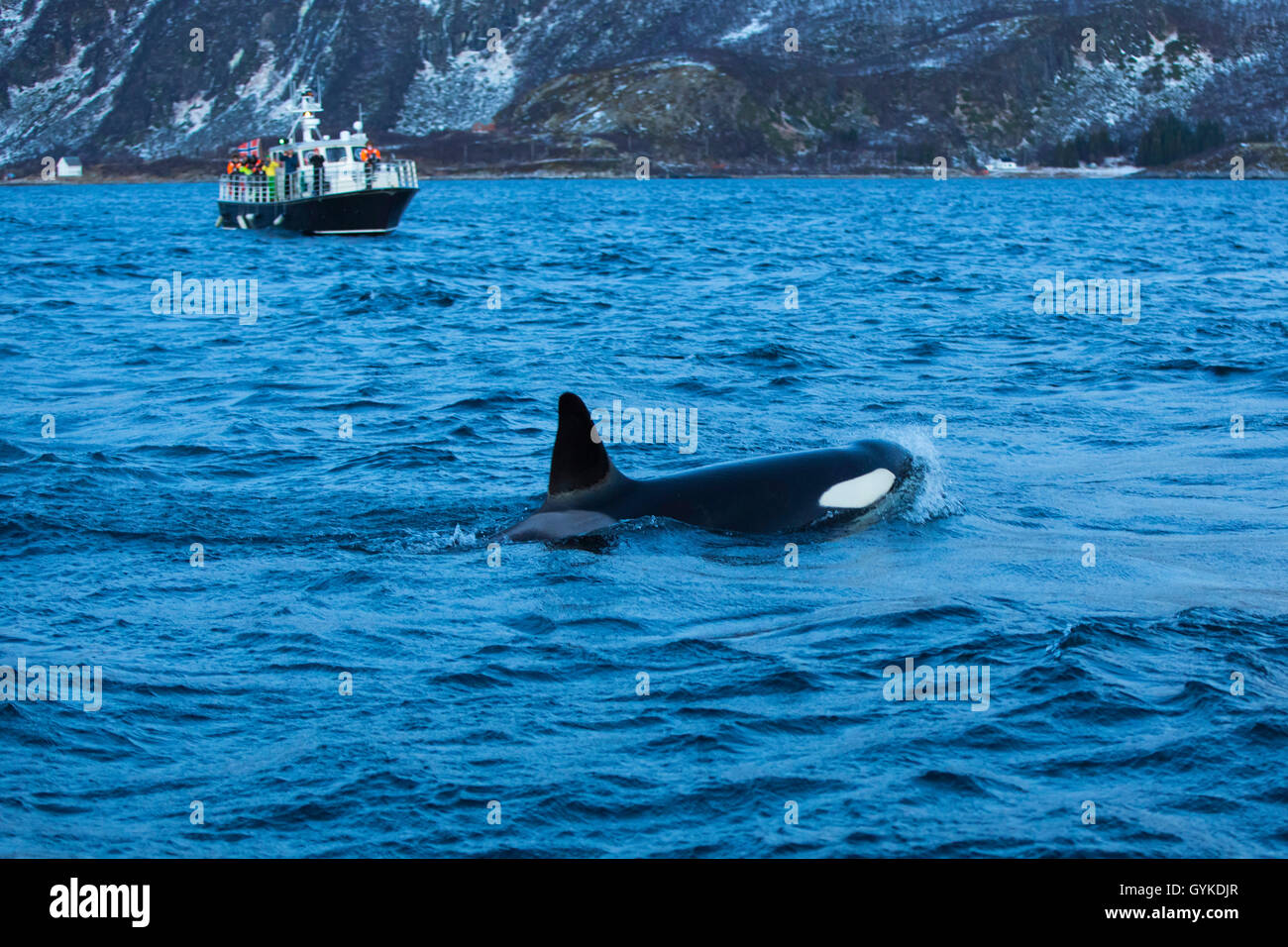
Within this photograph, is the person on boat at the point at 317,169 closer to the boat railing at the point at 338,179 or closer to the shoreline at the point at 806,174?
the boat railing at the point at 338,179

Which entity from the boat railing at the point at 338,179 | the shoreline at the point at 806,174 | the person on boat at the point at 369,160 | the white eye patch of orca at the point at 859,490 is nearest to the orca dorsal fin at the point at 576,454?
the white eye patch of orca at the point at 859,490

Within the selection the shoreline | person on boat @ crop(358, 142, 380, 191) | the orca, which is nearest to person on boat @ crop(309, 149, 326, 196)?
person on boat @ crop(358, 142, 380, 191)

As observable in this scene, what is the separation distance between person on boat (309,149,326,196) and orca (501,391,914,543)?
51645 millimetres

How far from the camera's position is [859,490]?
472 inches

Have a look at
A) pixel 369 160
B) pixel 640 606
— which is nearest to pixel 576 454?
pixel 640 606

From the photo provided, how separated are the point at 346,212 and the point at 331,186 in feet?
5.21

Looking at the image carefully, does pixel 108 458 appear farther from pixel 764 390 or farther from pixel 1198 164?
pixel 1198 164

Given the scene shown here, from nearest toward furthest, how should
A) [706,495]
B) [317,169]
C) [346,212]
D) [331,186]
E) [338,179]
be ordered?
[706,495] < [346,212] < [331,186] < [338,179] < [317,169]

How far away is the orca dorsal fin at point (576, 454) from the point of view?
427 inches

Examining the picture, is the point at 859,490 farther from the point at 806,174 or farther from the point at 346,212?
the point at 806,174

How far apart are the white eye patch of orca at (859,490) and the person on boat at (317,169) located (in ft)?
170

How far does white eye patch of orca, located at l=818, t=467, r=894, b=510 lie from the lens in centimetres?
1180

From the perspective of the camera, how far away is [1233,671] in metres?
8.43
